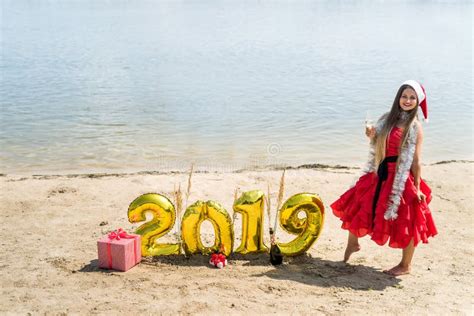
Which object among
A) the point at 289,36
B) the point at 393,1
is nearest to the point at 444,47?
the point at 289,36

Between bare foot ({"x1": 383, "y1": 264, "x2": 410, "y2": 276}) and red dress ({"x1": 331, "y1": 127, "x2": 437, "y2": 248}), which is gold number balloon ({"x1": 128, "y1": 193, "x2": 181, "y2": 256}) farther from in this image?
bare foot ({"x1": 383, "y1": 264, "x2": 410, "y2": 276})

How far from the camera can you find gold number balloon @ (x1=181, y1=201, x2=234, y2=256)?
618 centimetres

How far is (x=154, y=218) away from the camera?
621 centimetres

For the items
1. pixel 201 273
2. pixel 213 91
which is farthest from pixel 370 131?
pixel 213 91

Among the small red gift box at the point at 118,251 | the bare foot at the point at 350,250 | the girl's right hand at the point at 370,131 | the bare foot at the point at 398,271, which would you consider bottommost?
the bare foot at the point at 398,271

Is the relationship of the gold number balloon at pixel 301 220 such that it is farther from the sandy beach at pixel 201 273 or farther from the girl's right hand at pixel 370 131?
the girl's right hand at pixel 370 131

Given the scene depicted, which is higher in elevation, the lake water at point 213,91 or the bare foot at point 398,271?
the lake water at point 213,91

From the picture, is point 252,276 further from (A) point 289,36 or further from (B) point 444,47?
(A) point 289,36

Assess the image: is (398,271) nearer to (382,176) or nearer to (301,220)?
(382,176)

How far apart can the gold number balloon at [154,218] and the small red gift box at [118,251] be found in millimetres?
175

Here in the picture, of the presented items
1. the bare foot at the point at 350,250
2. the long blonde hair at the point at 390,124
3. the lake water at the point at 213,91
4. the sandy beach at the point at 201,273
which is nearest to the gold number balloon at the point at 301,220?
the sandy beach at the point at 201,273

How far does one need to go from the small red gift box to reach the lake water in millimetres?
5153

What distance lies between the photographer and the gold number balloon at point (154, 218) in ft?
20.1

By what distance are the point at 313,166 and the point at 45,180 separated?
4.17 m
